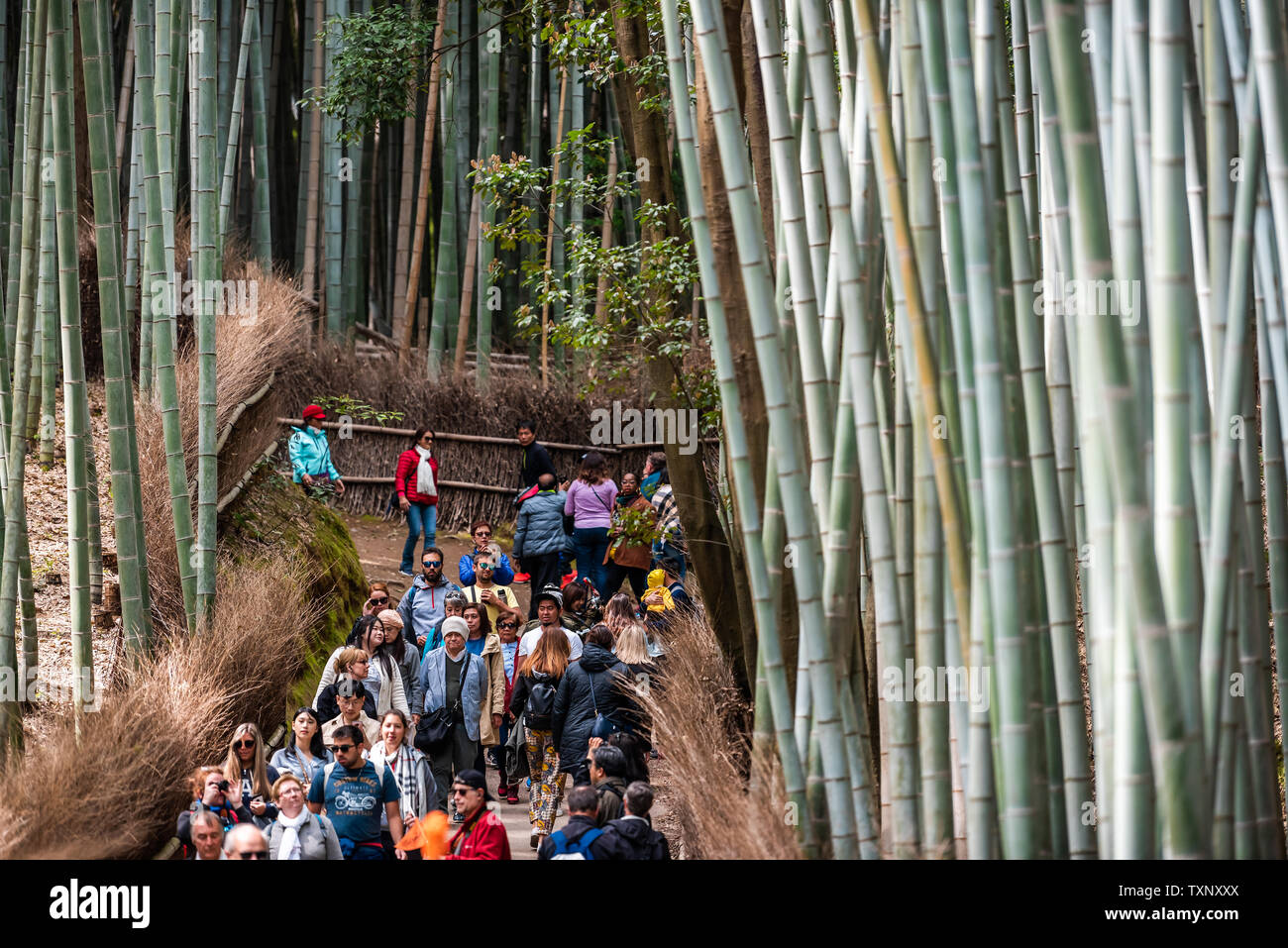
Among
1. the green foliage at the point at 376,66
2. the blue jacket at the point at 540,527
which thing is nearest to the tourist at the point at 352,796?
the blue jacket at the point at 540,527

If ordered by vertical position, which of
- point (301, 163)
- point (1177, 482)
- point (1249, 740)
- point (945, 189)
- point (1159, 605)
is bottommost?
point (1249, 740)

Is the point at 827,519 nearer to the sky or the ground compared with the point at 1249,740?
nearer to the sky

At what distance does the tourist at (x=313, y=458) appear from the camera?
8438 millimetres

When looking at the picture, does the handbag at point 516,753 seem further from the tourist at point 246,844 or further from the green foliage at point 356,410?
the green foliage at point 356,410

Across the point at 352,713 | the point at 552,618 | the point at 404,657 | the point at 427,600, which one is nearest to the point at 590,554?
the point at 427,600

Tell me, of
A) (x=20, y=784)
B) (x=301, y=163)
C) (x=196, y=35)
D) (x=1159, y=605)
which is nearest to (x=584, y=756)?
(x=20, y=784)

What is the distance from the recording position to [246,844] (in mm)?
3588

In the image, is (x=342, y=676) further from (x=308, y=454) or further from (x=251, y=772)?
(x=308, y=454)

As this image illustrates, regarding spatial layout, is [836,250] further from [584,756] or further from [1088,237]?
[584,756]

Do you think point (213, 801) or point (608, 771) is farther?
point (608, 771)

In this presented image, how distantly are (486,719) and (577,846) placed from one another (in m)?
1.68

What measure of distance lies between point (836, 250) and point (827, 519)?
647 millimetres

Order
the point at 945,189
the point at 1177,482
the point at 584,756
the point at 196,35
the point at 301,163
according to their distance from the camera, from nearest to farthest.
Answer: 1. the point at 1177,482
2. the point at 945,189
3. the point at 584,756
4. the point at 196,35
5. the point at 301,163

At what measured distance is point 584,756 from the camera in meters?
5.04
